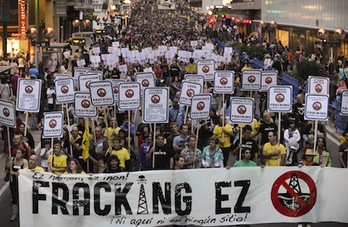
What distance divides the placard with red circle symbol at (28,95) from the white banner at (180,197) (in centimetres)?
448

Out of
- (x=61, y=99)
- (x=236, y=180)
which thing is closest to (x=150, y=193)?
(x=236, y=180)

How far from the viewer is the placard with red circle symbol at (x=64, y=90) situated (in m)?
17.4

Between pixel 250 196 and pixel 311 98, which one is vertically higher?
pixel 311 98

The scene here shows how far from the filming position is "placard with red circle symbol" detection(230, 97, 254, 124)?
15.3 meters

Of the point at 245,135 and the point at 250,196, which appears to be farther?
the point at 245,135

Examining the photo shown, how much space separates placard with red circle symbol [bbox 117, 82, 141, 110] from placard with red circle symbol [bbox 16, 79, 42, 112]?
1692mm

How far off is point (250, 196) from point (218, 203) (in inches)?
19.5

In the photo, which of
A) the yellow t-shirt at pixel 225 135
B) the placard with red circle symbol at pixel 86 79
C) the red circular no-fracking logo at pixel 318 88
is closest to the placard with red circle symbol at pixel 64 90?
the placard with red circle symbol at pixel 86 79

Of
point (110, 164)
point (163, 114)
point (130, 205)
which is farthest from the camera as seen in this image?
point (163, 114)

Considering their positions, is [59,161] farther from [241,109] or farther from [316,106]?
[316,106]

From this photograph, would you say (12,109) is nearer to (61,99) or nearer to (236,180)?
(61,99)

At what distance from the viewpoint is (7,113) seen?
14.6 metres

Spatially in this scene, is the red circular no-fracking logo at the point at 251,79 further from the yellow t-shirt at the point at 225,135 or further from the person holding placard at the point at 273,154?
the person holding placard at the point at 273,154

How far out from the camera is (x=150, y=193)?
11.4m
